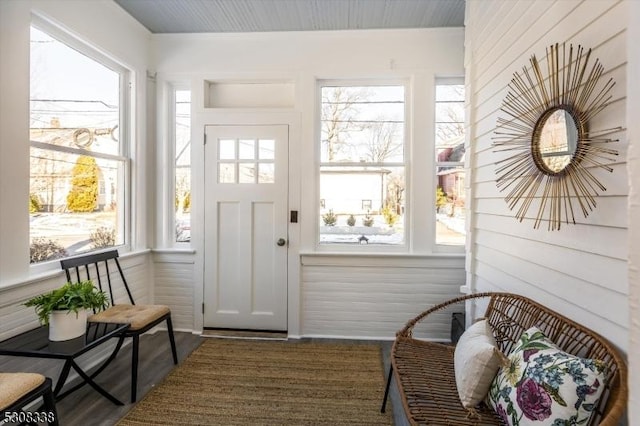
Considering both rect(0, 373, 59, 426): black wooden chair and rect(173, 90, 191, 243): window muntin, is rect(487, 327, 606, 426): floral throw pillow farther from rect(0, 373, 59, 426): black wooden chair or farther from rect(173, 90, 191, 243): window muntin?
rect(173, 90, 191, 243): window muntin

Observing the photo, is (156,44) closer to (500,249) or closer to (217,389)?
(217,389)

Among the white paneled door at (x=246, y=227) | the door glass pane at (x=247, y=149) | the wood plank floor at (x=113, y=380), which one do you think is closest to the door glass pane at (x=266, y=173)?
the white paneled door at (x=246, y=227)

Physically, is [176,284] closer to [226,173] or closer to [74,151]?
[226,173]

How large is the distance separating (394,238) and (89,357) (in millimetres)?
2735

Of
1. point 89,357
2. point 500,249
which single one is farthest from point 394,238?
point 89,357

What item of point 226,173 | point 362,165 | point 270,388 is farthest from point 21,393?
point 362,165

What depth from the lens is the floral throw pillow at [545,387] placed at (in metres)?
1.14

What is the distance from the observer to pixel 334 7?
2.86m

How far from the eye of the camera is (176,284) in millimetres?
3439

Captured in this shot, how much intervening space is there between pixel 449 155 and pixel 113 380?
3309mm

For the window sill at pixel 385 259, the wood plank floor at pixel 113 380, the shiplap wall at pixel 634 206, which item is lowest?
the wood plank floor at pixel 113 380

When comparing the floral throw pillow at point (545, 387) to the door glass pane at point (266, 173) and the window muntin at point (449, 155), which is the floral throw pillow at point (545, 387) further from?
the door glass pane at point (266, 173)

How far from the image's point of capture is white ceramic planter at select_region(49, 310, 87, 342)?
196 centimetres

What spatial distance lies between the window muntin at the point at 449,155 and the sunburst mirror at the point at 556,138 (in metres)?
1.25
